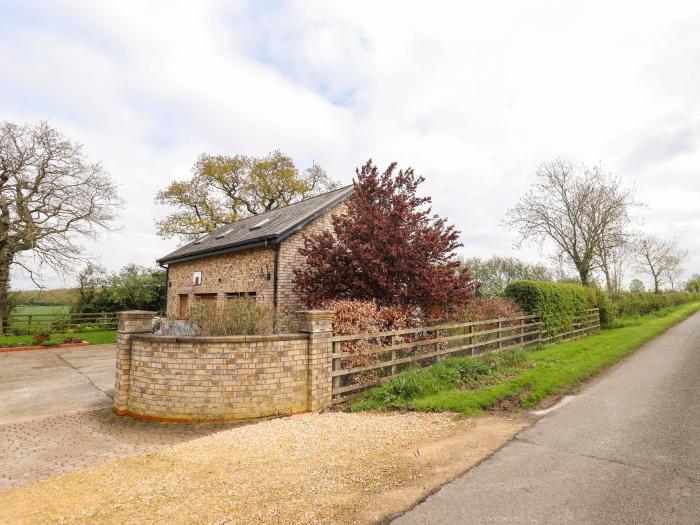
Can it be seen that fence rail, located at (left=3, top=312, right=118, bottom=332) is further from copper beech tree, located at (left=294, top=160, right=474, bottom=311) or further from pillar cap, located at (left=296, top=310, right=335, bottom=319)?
pillar cap, located at (left=296, top=310, right=335, bottom=319)

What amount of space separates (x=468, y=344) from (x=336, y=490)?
714 centimetres

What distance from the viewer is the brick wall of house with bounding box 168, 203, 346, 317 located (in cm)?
1198

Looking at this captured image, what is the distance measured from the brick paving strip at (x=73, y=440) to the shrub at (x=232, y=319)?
1.67m

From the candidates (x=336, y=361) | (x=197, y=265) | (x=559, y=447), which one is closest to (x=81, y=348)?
(x=197, y=265)

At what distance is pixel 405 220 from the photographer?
9.62m

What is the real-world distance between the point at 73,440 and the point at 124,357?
150 cm

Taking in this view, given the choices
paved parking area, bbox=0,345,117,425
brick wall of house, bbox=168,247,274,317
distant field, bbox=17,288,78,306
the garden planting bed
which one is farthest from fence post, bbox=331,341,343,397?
distant field, bbox=17,288,78,306

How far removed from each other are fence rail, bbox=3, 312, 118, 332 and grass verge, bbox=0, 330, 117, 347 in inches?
27.5

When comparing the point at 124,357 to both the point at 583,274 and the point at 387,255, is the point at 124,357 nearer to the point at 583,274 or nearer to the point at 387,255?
the point at 387,255

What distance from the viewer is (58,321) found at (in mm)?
21594

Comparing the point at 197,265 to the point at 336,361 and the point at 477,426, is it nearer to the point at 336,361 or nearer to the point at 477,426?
the point at 336,361

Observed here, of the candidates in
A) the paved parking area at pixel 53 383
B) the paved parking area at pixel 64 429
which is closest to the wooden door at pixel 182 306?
the paved parking area at pixel 53 383

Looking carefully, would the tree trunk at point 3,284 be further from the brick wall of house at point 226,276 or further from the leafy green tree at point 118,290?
the brick wall of house at point 226,276

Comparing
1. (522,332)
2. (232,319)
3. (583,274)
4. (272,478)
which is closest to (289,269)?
(232,319)
